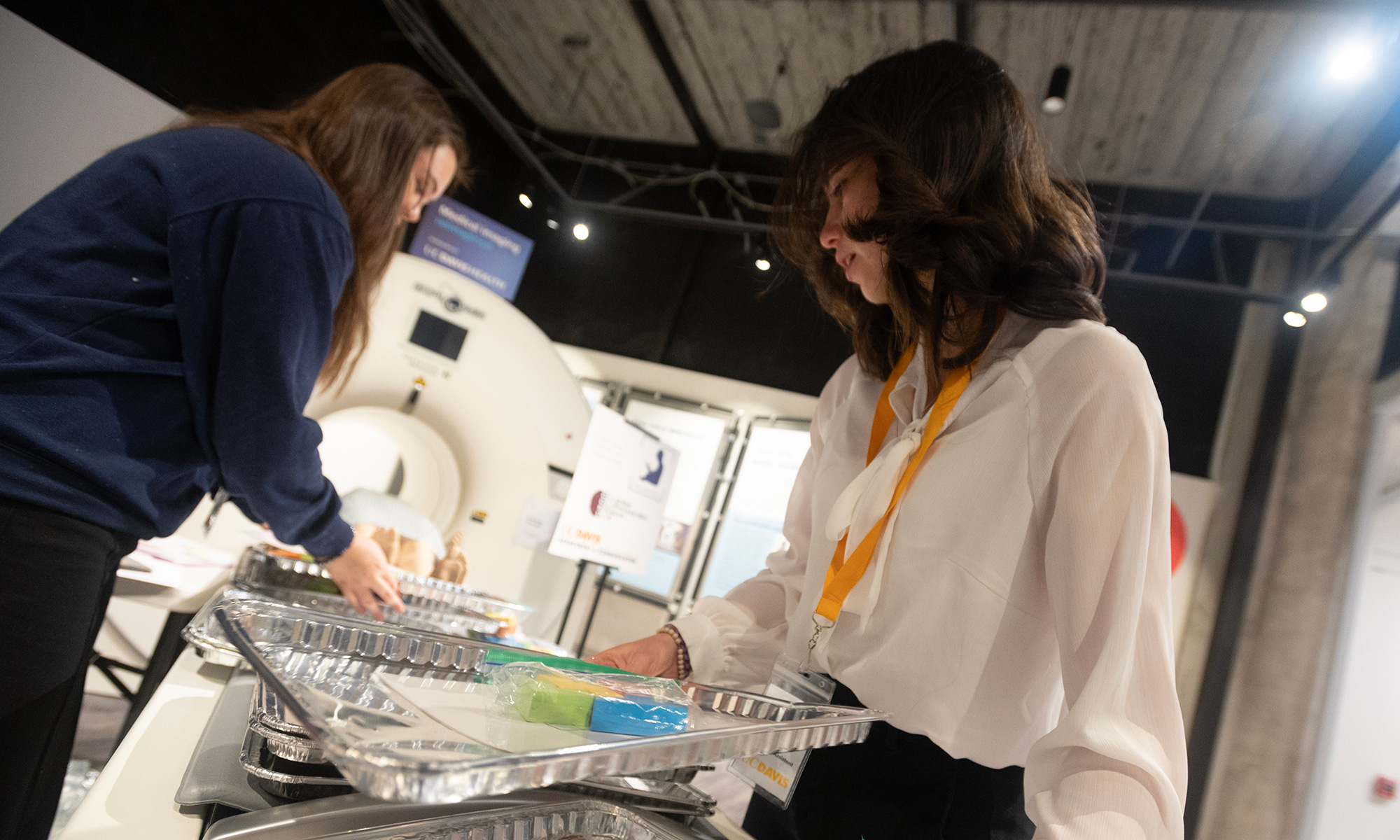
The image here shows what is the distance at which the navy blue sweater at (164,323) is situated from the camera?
2.59ft

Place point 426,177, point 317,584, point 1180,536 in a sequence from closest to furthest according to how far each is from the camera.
A: point 426,177 < point 317,584 < point 1180,536

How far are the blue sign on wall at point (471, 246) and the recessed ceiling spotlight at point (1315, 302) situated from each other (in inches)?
181

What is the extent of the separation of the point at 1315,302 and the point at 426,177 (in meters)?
4.49

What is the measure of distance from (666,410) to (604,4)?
3.12 metres

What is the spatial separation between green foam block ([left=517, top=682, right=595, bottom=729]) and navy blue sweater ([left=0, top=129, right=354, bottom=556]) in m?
0.62

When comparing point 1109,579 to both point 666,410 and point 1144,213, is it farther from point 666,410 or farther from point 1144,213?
point 666,410

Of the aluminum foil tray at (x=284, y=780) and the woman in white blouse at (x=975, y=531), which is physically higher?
the woman in white blouse at (x=975, y=531)

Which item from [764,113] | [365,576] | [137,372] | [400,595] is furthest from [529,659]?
[764,113]

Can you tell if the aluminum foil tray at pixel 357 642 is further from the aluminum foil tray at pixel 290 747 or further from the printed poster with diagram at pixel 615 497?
the printed poster with diagram at pixel 615 497

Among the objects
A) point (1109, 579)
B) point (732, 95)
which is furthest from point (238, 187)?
point (732, 95)

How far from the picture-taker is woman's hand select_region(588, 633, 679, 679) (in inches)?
33.8

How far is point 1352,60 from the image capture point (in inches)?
137

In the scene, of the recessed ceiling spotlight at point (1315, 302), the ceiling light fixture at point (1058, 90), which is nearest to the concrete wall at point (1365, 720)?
the recessed ceiling spotlight at point (1315, 302)

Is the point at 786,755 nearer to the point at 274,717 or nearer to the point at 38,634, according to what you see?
the point at 274,717
